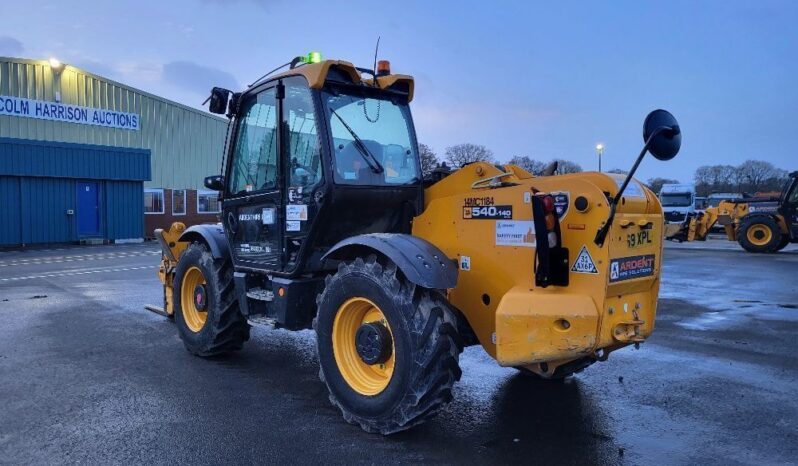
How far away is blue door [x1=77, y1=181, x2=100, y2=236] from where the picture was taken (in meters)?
25.2

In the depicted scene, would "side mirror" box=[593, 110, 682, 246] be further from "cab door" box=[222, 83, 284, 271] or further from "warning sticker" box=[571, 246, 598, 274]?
"cab door" box=[222, 83, 284, 271]

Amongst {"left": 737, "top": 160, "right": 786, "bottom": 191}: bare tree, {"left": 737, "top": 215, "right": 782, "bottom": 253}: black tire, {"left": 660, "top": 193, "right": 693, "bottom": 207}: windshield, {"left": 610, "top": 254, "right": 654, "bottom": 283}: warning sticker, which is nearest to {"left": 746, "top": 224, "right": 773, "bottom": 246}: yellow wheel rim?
{"left": 737, "top": 215, "right": 782, "bottom": 253}: black tire

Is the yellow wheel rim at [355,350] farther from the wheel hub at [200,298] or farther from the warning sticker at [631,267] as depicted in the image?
the wheel hub at [200,298]

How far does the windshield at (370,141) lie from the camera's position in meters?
4.95

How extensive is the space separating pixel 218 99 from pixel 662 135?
391 centimetres

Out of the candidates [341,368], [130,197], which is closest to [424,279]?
[341,368]

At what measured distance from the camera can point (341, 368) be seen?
4.56 m

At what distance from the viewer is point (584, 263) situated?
3914 millimetres

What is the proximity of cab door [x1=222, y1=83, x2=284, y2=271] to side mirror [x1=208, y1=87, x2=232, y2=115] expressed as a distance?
198mm

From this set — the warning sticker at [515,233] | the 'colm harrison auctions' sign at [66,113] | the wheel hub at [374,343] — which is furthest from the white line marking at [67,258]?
the warning sticker at [515,233]

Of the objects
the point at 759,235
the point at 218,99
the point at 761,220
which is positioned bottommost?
the point at 759,235

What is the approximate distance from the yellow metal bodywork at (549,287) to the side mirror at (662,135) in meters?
0.46

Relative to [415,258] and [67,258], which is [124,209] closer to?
[67,258]

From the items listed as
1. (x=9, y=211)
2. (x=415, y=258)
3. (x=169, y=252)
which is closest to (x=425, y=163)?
(x=415, y=258)
